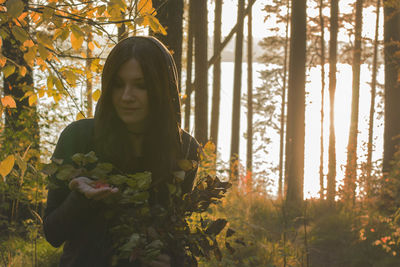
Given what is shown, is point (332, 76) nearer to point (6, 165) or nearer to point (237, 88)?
point (237, 88)

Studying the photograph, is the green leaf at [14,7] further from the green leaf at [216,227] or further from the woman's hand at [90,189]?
the green leaf at [216,227]

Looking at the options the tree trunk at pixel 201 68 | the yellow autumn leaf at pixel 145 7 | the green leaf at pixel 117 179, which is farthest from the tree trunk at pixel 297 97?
the green leaf at pixel 117 179

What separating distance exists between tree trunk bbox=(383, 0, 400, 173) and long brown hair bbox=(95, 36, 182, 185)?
8.53m

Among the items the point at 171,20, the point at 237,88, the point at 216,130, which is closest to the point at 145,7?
the point at 171,20

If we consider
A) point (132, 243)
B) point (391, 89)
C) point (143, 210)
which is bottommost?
point (132, 243)

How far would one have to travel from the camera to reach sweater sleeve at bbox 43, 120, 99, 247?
1.54 meters

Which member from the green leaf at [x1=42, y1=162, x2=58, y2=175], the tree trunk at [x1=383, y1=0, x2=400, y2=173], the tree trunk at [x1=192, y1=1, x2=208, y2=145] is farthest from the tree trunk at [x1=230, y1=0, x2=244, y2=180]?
the green leaf at [x1=42, y1=162, x2=58, y2=175]

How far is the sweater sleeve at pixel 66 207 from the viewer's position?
1.54 metres

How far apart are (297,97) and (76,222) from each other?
29.5 ft

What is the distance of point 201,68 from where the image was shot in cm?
761

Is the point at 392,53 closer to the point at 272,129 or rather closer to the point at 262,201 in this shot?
the point at 262,201

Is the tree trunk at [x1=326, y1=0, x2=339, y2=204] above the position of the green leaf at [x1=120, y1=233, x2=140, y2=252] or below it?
above

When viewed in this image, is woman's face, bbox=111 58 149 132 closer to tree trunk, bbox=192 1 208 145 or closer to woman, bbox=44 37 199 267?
woman, bbox=44 37 199 267

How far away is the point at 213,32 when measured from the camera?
1549cm
